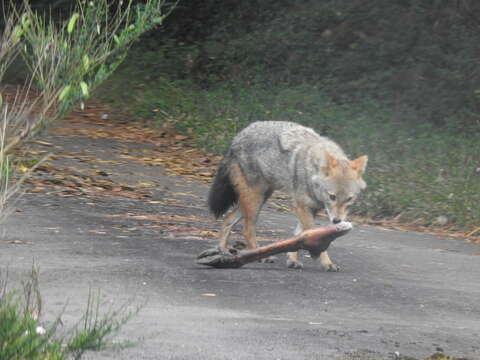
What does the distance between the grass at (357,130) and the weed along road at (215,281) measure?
1465 mm

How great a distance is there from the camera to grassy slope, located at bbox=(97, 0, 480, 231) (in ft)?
44.9

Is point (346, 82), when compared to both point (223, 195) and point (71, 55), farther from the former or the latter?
point (71, 55)

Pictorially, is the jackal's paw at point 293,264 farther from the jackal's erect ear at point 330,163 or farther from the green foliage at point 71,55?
the green foliage at point 71,55

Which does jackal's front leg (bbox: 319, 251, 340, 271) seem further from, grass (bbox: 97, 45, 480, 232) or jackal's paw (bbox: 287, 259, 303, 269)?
grass (bbox: 97, 45, 480, 232)

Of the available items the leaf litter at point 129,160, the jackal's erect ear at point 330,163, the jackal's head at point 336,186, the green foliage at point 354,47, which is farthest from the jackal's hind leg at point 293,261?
the green foliage at point 354,47

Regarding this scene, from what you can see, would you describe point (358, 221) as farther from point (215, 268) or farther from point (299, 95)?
point (299, 95)

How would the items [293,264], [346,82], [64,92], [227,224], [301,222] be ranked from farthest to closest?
1. [346,82]
2. [227,224]
3. [301,222]
4. [293,264]
5. [64,92]

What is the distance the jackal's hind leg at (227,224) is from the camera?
9.41 metres

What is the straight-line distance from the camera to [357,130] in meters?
17.8

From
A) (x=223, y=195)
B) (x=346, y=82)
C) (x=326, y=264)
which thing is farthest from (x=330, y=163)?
(x=346, y=82)

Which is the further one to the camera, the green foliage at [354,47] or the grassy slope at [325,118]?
the green foliage at [354,47]

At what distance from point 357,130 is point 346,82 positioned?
3032mm

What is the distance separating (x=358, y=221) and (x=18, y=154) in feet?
28.2

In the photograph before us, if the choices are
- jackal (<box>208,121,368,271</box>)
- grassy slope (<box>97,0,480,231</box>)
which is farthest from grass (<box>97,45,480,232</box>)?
jackal (<box>208,121,368,271</box>)
